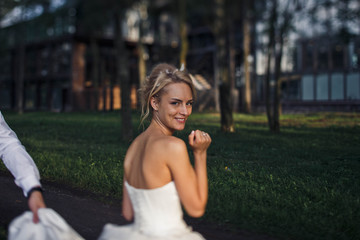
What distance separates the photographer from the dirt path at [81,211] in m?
4.49

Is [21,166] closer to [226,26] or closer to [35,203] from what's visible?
[35,203]

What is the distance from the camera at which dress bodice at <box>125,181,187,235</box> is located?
2.40 meters

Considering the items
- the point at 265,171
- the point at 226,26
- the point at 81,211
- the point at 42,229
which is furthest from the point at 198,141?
the point at 226,26

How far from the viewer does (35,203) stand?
2604 millimetres

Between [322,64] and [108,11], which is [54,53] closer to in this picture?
[108,11]

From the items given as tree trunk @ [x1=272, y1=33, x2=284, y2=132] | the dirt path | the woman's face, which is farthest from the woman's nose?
tree trunk @ [x1=272, y1=33, x2=284, y2=132]

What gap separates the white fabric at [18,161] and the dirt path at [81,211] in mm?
1655

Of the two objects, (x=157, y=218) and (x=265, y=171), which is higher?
(x=157, y=218)

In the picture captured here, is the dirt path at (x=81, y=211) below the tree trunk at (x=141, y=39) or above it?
A: below

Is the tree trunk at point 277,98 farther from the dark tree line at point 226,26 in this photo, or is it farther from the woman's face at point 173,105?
the woman's face at point 173,105

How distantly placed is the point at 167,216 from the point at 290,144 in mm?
9791

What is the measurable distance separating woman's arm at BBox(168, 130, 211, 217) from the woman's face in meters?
0.24

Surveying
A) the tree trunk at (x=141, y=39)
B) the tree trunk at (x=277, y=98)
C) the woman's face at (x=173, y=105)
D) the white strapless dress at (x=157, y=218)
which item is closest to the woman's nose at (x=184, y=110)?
the woman's face at (x=173, y=105)

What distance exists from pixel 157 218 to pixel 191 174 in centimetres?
38
